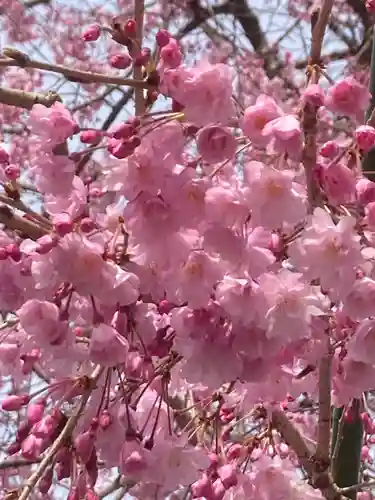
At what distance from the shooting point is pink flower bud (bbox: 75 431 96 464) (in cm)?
125

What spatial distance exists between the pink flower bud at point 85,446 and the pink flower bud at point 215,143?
0.54 m

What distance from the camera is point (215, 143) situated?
3.72ft

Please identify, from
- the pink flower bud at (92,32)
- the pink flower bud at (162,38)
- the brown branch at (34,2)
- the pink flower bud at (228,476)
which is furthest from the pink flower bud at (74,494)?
the brown branch at (34,2)

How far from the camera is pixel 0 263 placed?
51.5 inches

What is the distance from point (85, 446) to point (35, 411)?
147 millimetres

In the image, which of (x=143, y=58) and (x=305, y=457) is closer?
(x=143, y=58)

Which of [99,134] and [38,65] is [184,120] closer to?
[99,134]

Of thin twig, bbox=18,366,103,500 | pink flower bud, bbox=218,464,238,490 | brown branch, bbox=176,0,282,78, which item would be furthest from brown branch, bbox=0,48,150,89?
brown branch, bbox=176,0,282,78

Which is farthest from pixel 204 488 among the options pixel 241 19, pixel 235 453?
pixel 241 19

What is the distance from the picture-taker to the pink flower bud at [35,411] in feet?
4.38

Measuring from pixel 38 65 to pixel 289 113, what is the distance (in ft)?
1.58

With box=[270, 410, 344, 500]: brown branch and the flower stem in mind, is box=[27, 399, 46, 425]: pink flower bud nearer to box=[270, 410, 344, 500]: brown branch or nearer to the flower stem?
box=[270, 410, 344, 500]: brown branch

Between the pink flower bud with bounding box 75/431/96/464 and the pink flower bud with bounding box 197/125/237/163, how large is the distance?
54 centimetres

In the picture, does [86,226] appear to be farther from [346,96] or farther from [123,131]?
[346,96]
